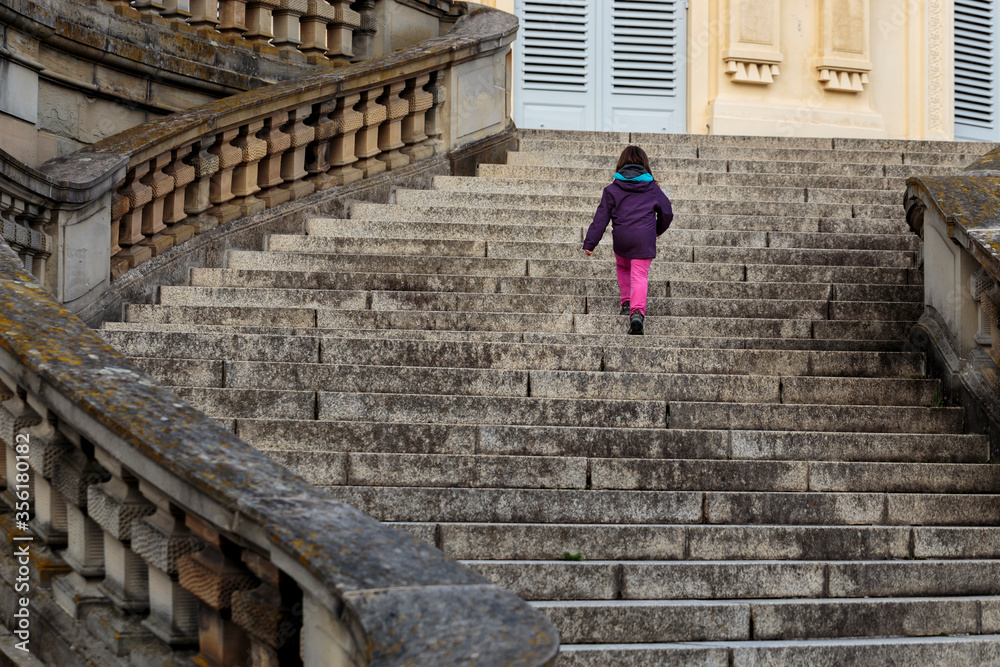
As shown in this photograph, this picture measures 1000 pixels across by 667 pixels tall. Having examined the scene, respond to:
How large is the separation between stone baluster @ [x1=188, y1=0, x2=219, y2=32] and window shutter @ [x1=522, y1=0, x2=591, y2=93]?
18.8ft

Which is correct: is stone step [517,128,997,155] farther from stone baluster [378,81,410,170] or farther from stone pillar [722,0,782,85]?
stone pillar [722,0,782,85]

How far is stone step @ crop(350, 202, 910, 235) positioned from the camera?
8.75 m

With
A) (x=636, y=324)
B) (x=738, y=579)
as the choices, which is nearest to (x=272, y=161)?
(x=636, y=324)

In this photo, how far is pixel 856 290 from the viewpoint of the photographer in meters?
7.67

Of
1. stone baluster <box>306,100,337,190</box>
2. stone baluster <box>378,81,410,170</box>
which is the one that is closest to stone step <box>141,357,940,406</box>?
stone baluster <box>306,100,337,190</box>

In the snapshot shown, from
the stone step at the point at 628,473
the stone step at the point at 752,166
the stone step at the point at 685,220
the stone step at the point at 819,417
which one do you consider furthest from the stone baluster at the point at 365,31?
the stone step at the point at 628,473

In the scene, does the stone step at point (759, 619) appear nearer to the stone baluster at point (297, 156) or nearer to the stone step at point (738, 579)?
the stone step at point (738, 579)

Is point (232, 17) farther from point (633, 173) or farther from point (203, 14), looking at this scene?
point (633, 173)

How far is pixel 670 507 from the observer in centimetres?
530

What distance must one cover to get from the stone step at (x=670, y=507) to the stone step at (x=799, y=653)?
83 centimetres

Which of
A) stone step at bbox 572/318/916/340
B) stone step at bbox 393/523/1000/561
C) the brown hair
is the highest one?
the brown hair

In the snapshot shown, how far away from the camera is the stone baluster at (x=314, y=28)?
32.8ft

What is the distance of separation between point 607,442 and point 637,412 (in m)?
0.37

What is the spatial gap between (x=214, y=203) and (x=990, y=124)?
10.7m
